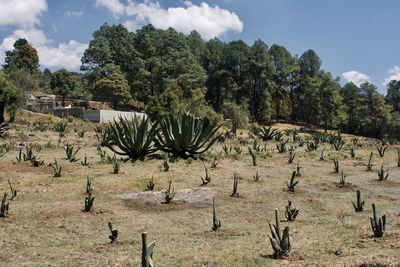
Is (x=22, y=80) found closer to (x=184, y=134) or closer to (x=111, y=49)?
(x=111, y=49)

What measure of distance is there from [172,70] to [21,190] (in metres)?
58.8

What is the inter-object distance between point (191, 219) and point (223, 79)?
233 feet

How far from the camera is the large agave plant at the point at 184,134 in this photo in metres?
15.5

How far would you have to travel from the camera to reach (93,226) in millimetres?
7355

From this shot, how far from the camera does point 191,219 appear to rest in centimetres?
791

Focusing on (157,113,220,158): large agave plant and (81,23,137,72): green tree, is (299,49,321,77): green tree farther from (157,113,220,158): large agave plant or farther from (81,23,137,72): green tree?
(157,113,220,158): large agave plant

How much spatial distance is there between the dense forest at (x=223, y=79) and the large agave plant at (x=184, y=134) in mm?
42928

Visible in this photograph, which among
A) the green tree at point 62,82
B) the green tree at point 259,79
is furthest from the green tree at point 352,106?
the green tree at point 62,82

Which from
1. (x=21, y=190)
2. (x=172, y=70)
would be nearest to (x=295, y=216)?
(x=21, y=190)

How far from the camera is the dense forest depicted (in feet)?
221

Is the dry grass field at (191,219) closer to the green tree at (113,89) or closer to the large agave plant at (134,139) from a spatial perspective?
the large agave plant at (134,139)

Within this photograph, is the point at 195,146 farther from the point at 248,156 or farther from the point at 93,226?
the point at 93,226

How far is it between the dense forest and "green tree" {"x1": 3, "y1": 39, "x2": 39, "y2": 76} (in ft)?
0.56

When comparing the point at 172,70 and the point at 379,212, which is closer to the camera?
the point at 379,212
